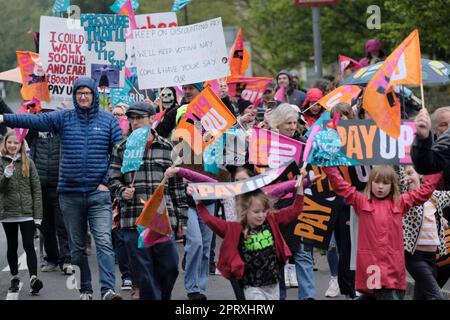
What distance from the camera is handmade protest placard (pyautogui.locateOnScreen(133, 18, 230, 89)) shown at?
11000 millimetres

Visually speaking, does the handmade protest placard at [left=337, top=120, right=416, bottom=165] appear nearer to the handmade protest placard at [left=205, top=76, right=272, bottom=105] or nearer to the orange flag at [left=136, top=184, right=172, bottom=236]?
the orange flag at [left=136, top=184, right=172, bottom=236]

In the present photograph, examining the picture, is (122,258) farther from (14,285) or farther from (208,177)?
(208,177)

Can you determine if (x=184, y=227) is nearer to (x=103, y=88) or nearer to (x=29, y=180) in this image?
(x=29, y=180)

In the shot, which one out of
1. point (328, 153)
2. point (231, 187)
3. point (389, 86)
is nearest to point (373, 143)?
point (328, 153)

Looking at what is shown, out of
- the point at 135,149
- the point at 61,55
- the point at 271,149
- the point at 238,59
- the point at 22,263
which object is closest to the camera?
the point at 271,149

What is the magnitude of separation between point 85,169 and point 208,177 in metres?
1.71

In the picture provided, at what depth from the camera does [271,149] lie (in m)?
8.98

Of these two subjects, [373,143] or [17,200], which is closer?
[373,143]

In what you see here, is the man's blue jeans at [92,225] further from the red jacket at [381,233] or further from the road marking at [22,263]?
the road marking at [22,263]

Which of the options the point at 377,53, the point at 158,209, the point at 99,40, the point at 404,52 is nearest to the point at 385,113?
the point at 404,52

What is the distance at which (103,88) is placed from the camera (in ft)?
43.3

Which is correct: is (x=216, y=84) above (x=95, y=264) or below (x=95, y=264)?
above

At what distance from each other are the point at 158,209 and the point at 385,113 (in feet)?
6.34

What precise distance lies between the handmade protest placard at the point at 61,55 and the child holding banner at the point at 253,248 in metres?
4.61
